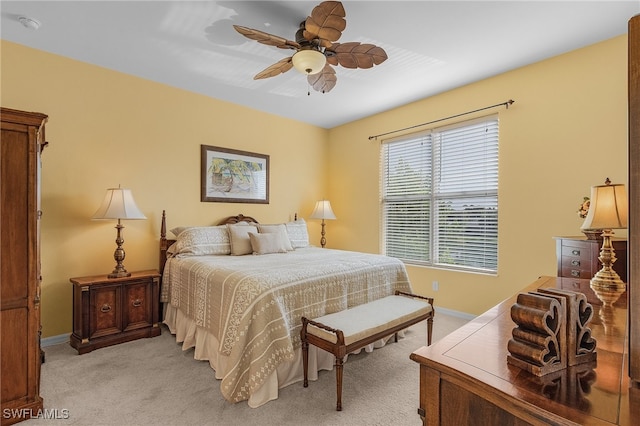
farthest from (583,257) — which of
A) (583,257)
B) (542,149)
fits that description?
(542,149)

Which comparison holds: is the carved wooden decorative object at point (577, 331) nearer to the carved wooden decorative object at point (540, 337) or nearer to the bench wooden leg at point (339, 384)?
the carved wooden decorative object at point (540, 337)

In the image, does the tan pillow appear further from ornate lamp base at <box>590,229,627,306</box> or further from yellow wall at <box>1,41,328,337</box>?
ornate lamp base at <box>590,229,627,306</box>

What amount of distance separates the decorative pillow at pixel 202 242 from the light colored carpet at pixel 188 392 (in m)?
1.00

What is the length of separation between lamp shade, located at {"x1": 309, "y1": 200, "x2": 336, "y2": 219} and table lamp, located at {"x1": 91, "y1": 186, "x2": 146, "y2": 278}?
8.14 ft

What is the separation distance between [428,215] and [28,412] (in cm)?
412

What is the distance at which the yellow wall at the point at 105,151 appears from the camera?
9.71 ft

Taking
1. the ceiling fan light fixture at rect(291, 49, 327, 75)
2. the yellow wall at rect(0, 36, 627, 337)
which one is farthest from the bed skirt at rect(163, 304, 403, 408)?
the ceiling fan light fixture at rect(291, 49, 327, 75)

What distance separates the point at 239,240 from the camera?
362 cm

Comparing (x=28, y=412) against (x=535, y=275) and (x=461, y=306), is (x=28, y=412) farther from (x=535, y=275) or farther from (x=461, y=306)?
(x=535, y=275)

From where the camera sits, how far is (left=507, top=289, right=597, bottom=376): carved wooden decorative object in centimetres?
78

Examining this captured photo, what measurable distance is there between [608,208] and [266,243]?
2968 mm

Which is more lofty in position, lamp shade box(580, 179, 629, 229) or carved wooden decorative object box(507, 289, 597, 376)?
lamp shade box(580, 179, 629, 229)

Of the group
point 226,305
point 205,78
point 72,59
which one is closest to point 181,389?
point 226,305

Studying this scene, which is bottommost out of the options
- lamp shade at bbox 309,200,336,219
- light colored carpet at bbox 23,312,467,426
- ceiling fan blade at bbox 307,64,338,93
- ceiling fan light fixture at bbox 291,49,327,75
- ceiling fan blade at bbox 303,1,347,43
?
light colored carpet at bbox 23,312,467,426
